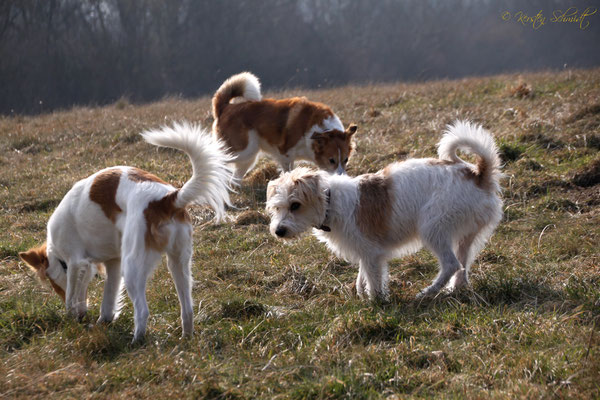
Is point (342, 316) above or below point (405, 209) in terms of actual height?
below

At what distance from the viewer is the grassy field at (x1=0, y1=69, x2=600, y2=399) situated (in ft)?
10.3

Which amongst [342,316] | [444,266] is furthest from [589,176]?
[342,316]

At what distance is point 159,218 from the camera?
3.78 meters

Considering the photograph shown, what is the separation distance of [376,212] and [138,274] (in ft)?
6.31

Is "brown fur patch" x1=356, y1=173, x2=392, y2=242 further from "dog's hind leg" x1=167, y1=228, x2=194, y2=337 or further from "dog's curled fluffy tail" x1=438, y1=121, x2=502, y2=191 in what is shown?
"dog's hind leg" x1=167, y1=228, x2=194, y2=337

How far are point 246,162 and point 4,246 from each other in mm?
3385

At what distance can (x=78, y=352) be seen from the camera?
3758 millimetres

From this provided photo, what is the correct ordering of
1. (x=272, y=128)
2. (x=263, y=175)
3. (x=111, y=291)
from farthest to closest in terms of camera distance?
(x=263, y=175)
(x=272, y=128)
(x=111, y=291)

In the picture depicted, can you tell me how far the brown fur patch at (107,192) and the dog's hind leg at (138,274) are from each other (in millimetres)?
441

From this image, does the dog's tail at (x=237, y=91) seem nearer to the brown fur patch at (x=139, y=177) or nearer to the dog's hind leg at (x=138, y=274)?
the brown fur patch at (x=139, y=177)

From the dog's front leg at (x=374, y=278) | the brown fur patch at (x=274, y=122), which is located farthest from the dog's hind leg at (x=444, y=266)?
the brown fur patch at (x=274, y=122)

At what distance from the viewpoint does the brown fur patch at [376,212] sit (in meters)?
4.72

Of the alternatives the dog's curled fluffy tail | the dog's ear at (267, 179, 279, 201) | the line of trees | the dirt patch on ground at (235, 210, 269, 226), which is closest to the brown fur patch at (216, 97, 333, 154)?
the dirt patch on ground at (235, 210, 269, 226)

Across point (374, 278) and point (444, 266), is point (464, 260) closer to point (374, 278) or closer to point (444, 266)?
point (444, 266)
